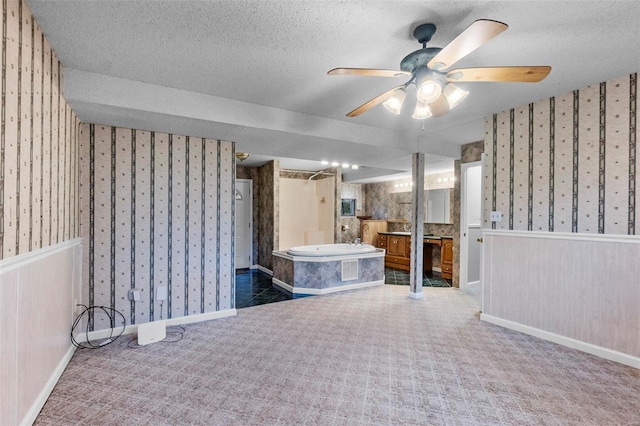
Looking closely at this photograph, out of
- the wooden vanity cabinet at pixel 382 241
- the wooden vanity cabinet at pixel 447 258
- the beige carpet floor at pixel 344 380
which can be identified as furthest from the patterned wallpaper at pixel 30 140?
the wooden vanity cabinet at pixel 382 241

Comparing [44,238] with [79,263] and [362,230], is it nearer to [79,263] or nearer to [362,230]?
[79,263]

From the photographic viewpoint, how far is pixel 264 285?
505cm

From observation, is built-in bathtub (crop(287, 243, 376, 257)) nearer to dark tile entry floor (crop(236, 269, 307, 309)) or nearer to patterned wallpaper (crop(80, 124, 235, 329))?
dark tile entry floor (crop(236, 269, 307, 309))

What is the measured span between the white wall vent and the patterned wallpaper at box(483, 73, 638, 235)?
2.08 metres

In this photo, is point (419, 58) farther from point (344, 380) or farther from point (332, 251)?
point (332, 251)

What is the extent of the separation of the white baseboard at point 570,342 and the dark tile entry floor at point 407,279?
6.33 ft

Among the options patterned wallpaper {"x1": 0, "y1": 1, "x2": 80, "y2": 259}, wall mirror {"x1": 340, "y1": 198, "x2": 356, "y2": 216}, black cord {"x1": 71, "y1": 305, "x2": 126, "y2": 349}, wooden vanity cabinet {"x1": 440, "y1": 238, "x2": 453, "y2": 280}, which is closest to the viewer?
patterned wallpaper {"x1": 0, "y1": 1, "x2": 80, "y2": 259}

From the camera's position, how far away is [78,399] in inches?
75.5

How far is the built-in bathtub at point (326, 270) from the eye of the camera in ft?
14.8

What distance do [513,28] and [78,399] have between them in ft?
→ 11.5

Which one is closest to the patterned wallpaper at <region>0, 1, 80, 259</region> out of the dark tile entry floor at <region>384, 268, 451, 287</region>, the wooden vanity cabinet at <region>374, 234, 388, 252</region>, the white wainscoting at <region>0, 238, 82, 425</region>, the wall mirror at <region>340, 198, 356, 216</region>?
the white wainscoting at <region>0, 238, 82, 425</region>

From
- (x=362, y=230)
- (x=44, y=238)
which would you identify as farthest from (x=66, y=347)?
(x=362, y=230)

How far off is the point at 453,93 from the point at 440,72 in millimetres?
246

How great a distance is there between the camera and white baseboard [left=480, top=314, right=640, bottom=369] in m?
2.35
